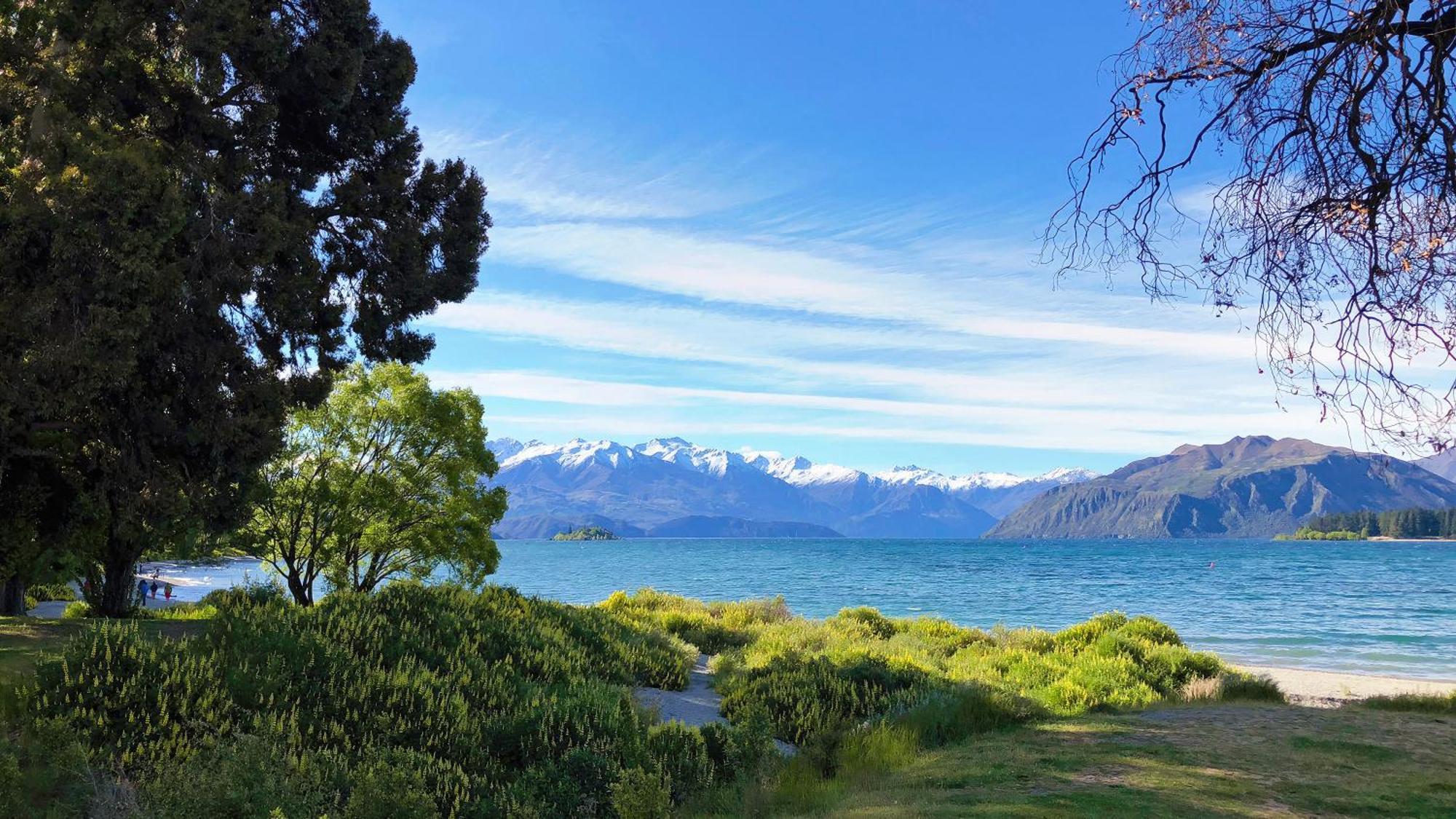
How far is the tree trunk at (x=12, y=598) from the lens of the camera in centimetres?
2034

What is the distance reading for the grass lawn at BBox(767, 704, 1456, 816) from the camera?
6398mm

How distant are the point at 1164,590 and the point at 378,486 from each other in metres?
55.8

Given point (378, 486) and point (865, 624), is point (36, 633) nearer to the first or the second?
point (378, 486)

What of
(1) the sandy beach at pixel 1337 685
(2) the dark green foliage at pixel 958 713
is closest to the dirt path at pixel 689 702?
(2) the dark green foliage at pixel 958 713

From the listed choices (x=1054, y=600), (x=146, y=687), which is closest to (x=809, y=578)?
(x=1054, y=600)

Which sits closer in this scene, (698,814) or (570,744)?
(698,814)

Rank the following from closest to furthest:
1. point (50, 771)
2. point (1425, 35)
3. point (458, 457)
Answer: point (1425, 35) → point (50, 771) → point (458, 457)

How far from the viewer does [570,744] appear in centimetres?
905

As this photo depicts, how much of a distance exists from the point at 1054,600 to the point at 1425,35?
174ft

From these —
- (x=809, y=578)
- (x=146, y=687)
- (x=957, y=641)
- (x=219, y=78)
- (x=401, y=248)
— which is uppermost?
(x=219, y=78)

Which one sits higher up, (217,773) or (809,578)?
(217,773)

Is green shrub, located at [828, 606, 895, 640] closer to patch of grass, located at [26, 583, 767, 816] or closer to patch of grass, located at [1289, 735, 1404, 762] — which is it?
patch of grass, located at [26, 583, 767, 816]

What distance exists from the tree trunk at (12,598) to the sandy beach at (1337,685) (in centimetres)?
2804

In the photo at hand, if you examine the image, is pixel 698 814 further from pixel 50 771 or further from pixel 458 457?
pixel 458 457
